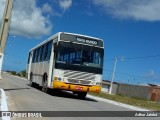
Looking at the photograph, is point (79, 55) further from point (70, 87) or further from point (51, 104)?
point (51, 104)

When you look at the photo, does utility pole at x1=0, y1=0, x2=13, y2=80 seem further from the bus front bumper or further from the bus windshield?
the bus front bumper

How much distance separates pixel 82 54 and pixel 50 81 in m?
2.37

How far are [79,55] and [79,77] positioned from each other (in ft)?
4.01

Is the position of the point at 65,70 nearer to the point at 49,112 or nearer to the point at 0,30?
the point at 0,30

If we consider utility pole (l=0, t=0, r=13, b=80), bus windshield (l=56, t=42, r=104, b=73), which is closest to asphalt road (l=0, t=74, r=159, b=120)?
bus windshield (l=56, t=42, r=104, b=73)

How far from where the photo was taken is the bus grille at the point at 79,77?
2133 cm

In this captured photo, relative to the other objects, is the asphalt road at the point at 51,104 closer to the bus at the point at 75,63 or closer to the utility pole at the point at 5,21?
the bus at the point at 75,63

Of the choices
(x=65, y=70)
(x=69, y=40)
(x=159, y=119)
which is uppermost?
(x=69, y=40)

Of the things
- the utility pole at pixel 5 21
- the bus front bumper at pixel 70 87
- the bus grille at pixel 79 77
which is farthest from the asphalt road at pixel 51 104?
the utility pole at pixel 5 21

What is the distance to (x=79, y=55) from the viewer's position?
70.7 feet

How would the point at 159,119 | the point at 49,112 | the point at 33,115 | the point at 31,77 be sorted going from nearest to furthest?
the point at 33,115 → the point at 49,112 → the point at 159,119 → the point at 31,77

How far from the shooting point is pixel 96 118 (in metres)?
12.7

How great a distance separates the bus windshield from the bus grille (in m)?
0.40

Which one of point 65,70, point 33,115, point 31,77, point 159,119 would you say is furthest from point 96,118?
point 31,77
